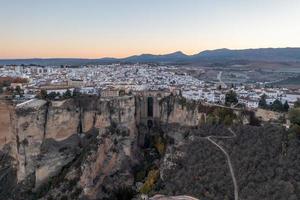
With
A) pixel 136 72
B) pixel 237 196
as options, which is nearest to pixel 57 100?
pixel 237 196

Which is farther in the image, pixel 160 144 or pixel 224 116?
pixel 160 144

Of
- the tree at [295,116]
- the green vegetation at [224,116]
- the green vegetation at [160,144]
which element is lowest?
the green vegetation at [160,144]

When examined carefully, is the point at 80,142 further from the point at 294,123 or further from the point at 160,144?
the point at 294,123

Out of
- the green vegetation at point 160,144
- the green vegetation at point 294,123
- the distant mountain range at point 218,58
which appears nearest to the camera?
the green vegetation at point 294,123

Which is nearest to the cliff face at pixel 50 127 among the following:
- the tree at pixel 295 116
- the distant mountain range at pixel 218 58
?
the tree at pixel 295 116

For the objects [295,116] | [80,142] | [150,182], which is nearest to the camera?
[295,116]

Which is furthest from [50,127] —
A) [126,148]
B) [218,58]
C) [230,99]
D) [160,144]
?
[218,58]

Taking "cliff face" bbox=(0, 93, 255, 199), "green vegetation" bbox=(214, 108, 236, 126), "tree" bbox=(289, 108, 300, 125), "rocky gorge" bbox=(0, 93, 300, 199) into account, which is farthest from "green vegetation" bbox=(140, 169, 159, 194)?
"tree" bbox=(289, 108, 300, 125)

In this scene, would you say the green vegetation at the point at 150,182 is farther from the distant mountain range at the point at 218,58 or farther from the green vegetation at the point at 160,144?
the distant mountain range at the point at 218,58

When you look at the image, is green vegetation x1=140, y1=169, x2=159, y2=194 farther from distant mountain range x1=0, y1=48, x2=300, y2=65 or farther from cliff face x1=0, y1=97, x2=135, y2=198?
distant mountain range x1=0, y1=48, x2=300, y2=65

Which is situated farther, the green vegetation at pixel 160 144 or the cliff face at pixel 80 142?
the green vegetation at pixel 160 144

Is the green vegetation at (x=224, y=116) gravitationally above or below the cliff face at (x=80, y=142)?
above
